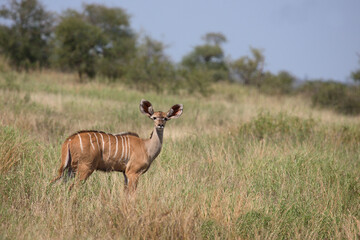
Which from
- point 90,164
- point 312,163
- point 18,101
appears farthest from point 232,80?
point 90,164

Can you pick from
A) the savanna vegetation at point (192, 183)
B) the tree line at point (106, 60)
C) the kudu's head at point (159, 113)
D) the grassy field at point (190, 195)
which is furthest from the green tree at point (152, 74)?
the kudu's head at point (159, 113)

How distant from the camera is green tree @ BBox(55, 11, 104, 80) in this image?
74.9ft

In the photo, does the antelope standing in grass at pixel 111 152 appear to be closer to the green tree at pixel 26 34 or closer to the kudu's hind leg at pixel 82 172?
the kudu's hind leg at pixel 82 172

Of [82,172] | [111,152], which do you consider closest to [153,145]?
[111,152]

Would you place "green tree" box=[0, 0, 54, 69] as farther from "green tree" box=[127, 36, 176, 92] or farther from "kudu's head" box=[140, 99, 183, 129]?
"kudu's head" box=[140, 99, 183, 129]

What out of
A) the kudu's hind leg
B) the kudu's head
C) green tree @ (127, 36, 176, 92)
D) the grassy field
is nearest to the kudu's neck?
the kudu's head

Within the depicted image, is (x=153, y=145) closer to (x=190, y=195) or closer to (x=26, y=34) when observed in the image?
(x=190, y=195)

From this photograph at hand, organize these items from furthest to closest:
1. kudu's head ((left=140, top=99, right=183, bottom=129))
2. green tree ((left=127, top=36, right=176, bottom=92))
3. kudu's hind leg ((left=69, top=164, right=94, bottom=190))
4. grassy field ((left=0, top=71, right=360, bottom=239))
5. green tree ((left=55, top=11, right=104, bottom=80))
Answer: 1. green tree ((left=55, top=11, right=104, bottom=80))
2. green tree ((left=127, top=36, right=176, bottom=92))
3. kudu's head ((left=140, top=99, right=183, bottom=129))
4. kudu's hind leg ((left=69, top=164, right=94, bottom=190))
5. grassy field ((left=0, top=71, right=360, bottom=239))

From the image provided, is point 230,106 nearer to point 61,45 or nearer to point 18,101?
point 18,101

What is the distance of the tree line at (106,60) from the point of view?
20.2m

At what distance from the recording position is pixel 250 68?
26.5m

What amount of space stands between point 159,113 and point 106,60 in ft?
64.7

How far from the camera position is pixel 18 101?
10.7 meters

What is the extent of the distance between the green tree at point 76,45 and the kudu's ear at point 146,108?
1816 cm
